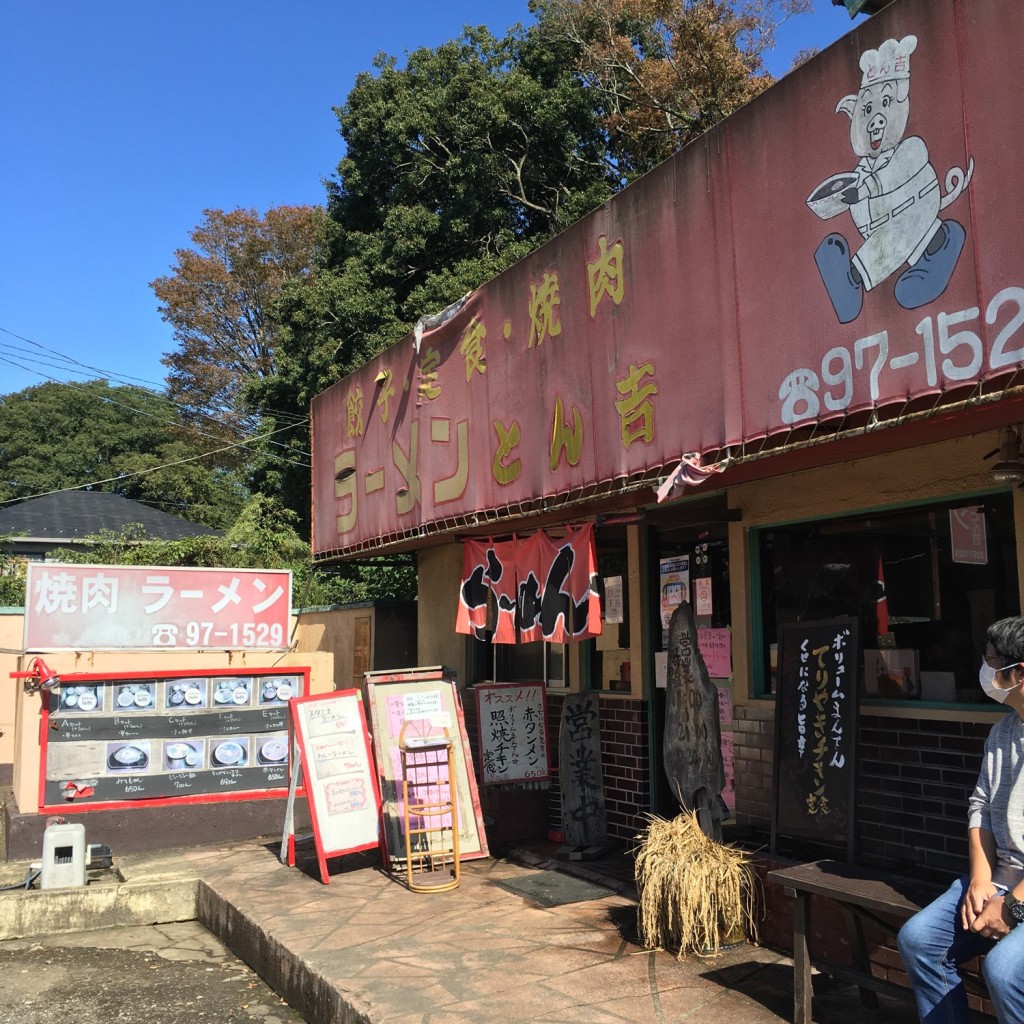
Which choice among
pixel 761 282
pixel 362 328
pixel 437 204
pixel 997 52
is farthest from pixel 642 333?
pixel 437 204

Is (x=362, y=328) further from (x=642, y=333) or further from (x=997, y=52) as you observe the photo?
(x=997, y=52)

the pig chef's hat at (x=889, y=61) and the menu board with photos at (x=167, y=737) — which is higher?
the pig chef's hat at (x=889, y=61)

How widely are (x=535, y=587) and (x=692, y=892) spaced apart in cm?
293

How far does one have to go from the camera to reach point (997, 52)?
4.00m

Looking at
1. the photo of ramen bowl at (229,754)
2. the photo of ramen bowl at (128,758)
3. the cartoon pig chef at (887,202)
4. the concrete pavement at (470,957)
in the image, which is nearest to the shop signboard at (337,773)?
the concrete pavement at (470,957)

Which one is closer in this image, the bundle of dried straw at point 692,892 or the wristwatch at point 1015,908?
the wristwatch at point 1015,908

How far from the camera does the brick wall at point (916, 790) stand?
5.18 metres

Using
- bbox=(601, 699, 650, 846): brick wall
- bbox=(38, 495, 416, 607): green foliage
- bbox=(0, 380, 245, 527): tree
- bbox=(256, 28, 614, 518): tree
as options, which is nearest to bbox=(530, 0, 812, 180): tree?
bbox=(256, 28, 614, 518): tree

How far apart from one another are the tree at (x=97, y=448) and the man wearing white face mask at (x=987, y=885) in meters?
36.9

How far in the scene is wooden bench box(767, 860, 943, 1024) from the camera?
167 inches

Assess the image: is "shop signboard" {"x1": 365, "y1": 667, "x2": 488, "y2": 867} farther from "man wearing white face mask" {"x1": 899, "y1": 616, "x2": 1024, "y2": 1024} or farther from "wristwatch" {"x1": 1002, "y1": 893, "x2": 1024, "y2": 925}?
"wristwatch" {"x1": 1002, "y1": 893, "x2": 1024, "y2": 925}

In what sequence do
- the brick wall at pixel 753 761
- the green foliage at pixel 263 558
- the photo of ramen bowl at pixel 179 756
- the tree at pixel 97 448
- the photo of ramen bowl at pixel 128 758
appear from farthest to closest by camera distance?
the tree at pixel 97 448 < the green foliage at pixel 263 558 < the photo of ramen bowl at pixel 179 756 < the photo of ramen bowl at pixel 128 758 < the brick wall at pixel 753 761

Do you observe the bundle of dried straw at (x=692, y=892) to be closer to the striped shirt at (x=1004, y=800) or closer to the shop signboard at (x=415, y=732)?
the striped shirt at (x=1004, y=800)

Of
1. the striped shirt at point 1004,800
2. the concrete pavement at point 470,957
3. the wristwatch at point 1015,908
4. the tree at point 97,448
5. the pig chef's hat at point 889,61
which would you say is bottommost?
the concrete pavement at point 470,957
